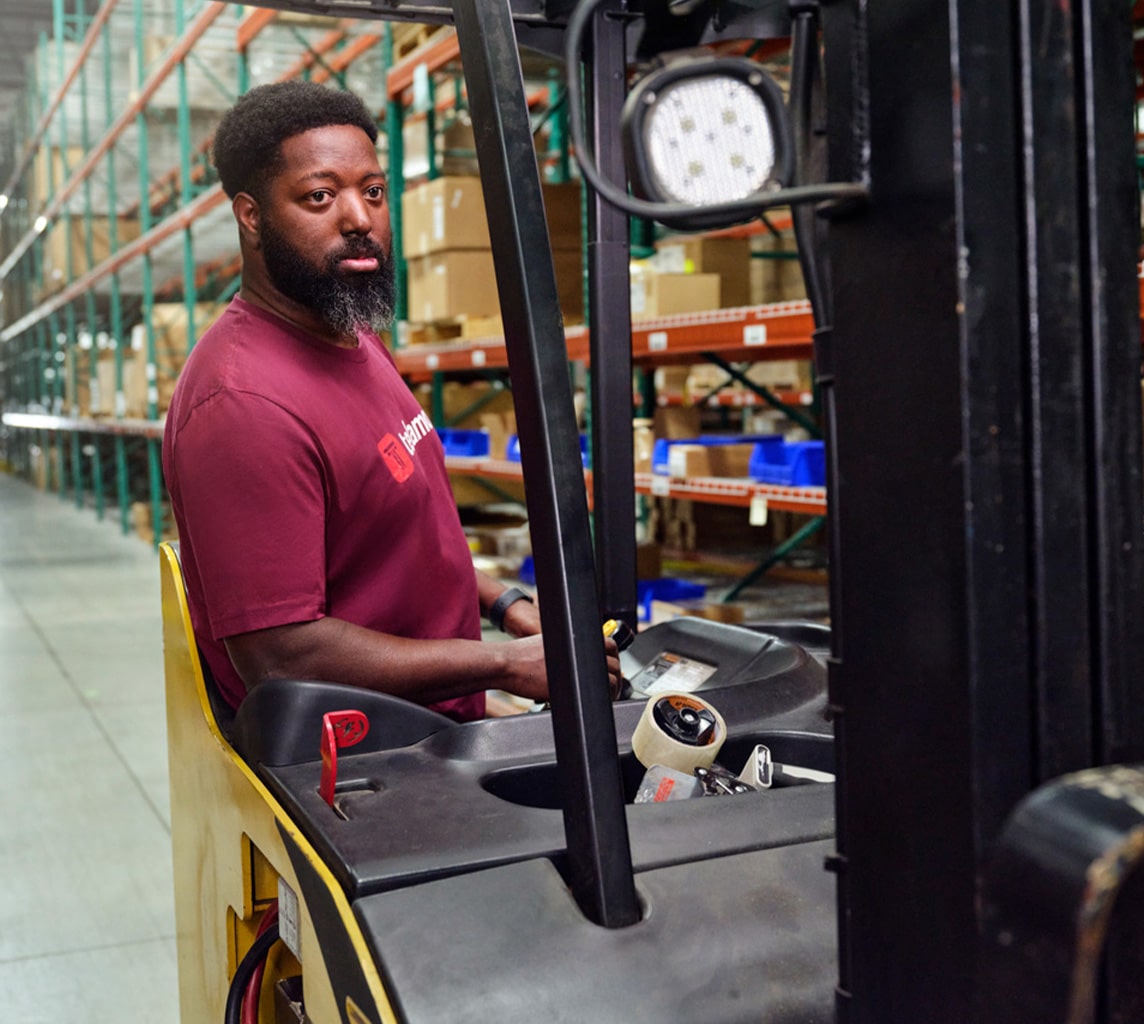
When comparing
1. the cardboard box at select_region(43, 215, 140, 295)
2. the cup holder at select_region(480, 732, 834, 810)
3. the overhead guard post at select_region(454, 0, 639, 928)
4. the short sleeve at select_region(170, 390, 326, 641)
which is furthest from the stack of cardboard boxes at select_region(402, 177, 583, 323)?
the cardboard box at select_region(43, 215, 140, 295)

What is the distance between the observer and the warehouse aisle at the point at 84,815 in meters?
3.14

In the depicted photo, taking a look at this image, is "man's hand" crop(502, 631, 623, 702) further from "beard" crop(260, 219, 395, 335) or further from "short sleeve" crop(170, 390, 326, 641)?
"beard" crop(260, 219, 395, 335)

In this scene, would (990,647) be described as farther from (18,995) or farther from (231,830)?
(18,995)

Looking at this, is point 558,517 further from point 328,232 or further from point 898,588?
point 328,232

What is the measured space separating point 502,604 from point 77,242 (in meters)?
16.6

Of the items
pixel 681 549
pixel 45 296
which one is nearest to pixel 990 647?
pixel 681 549

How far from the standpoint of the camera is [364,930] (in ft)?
3.76

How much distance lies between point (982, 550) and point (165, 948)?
3024mm

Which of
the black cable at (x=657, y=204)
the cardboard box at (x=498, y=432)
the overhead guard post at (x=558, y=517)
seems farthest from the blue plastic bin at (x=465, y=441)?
the black cable at (x=657, y=204)

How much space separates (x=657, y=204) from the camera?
93cm

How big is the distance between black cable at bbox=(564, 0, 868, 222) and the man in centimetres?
97

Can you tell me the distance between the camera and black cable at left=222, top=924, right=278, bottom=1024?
1.55 m

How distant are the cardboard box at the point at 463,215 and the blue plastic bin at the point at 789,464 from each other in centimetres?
189

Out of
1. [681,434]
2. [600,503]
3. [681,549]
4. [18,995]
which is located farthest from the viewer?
[681,549]
